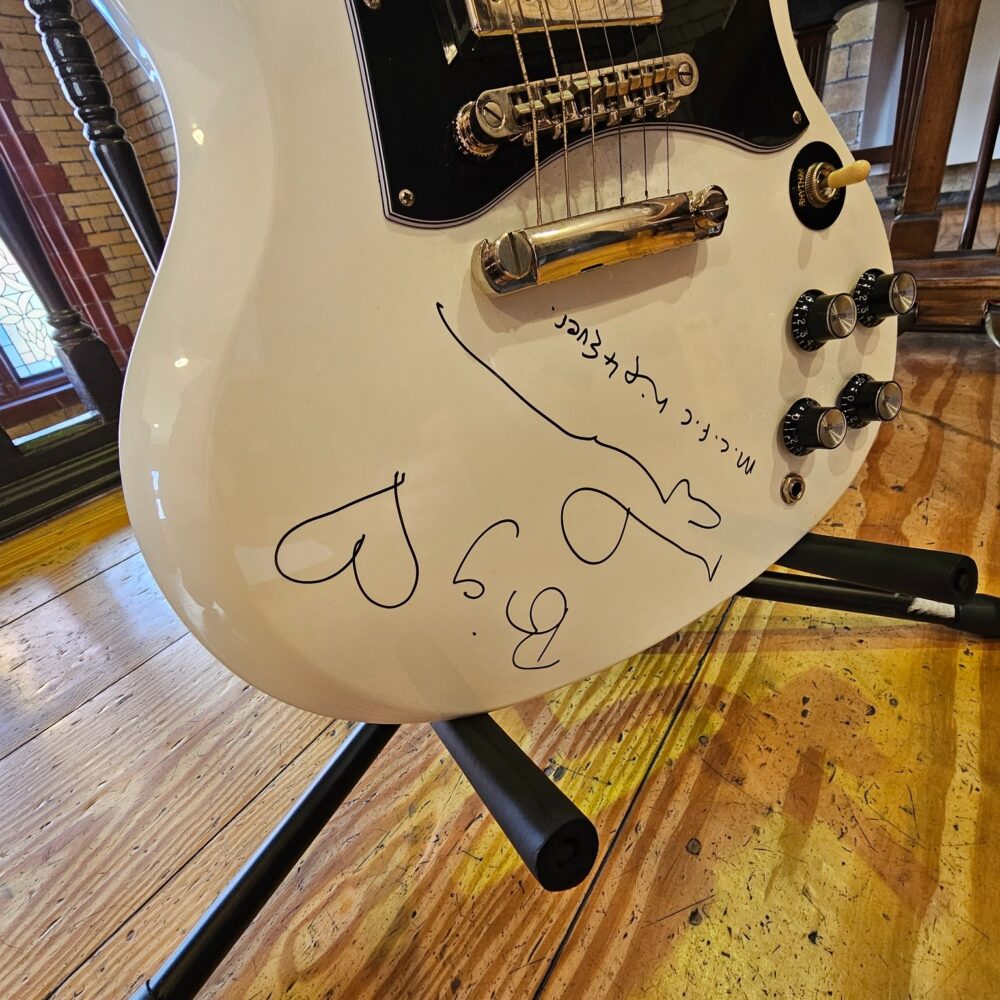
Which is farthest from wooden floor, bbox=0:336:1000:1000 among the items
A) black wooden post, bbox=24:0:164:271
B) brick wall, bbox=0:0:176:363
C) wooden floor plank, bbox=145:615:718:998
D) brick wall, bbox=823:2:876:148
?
brick wall, bbox=823:2:876:148

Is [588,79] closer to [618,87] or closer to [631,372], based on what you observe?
[618,87]

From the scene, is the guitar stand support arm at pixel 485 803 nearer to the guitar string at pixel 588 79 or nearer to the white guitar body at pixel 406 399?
the white guitar body at pixel 406 399

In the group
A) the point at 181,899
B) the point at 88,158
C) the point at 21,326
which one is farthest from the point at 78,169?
the point at 181,899

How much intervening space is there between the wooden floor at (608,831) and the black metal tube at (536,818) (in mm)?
210

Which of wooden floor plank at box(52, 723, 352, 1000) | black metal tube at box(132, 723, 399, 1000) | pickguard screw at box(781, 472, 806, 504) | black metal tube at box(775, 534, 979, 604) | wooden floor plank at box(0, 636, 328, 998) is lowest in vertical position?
wooden floor plank at box(52, 723, 352, 1000)

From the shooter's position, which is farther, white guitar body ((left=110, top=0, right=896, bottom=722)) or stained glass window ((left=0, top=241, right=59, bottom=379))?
stained glass window ((left=0, top=241, right=59, bottom=379))

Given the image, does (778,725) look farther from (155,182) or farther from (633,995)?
(155,182)

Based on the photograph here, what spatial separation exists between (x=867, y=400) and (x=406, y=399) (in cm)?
38

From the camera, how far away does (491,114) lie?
0.98ft

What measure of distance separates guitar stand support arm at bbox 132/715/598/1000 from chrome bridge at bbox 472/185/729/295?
0.25 metres

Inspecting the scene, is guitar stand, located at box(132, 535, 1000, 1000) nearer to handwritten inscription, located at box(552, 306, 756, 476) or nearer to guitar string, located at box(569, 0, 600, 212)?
handwritten inscription, located at box(552, 306, 756, 476)

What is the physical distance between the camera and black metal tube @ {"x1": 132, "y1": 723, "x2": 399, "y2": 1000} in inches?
15.2

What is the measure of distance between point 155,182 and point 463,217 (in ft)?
9.66
